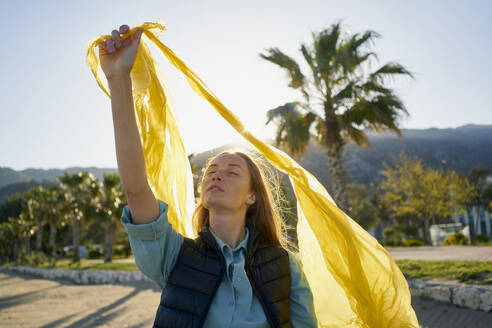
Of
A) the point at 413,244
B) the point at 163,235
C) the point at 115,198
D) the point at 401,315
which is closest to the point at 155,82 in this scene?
the point at 163,235

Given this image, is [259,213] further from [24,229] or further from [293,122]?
[24,229]

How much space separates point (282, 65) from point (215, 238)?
11.5 metres

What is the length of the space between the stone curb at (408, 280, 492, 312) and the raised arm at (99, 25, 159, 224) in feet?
26.0

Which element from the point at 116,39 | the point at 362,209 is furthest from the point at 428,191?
the point at 116,39

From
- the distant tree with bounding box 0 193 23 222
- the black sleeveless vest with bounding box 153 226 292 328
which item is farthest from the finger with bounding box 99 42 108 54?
the distant tree with bounding box 0 193 23 222

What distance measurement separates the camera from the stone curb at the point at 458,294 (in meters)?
7.13

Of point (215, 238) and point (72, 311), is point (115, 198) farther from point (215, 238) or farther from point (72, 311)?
point (215, 238)

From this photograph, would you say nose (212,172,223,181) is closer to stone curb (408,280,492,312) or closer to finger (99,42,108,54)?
finger (99,42,108,54)

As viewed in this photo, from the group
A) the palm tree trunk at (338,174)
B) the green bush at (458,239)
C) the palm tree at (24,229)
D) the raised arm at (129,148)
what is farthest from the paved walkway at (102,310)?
the palm tree at (24,229)

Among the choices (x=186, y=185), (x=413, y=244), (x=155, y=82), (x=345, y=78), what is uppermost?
(x=345, y=78)

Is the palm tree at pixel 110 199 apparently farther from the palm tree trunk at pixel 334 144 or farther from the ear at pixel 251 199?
the ear at pixel 251 199

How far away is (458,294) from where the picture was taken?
767cm

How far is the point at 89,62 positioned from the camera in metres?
2.42

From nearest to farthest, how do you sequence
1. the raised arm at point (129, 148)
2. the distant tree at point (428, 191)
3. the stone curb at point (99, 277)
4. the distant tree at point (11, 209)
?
the raised arm at point (129, 148), the stone curb at point (99, 277), the distant tree at point (428, 191), the distant tree at point (11, 209)
